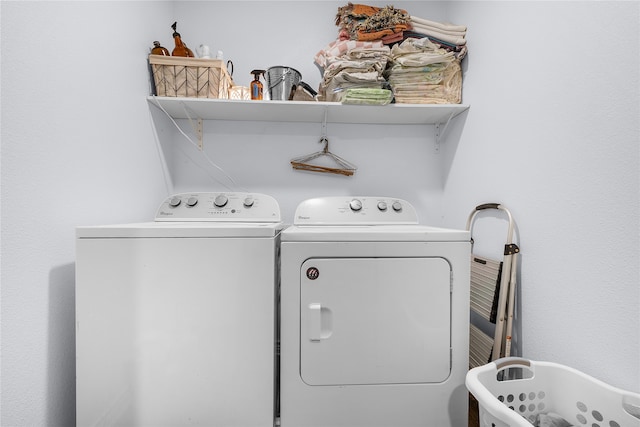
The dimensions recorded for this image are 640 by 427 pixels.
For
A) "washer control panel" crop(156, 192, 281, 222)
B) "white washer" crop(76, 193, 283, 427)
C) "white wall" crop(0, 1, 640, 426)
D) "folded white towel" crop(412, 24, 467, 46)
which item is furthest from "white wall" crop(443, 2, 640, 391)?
"washer control panel" crop(156, 192, 281, 222)

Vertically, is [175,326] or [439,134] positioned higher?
[439,134]

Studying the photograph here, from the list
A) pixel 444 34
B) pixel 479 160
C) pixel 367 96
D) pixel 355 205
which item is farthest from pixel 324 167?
pixel 444 34

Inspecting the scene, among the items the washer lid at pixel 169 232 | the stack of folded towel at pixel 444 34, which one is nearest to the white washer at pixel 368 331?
Answer: the washer lid at pixel 169 232

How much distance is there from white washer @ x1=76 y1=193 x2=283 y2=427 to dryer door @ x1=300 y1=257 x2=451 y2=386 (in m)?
0.15

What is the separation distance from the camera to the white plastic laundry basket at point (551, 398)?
2.55 feet

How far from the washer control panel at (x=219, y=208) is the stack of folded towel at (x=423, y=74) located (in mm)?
977

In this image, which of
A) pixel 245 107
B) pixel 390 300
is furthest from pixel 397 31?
pixel 390 300

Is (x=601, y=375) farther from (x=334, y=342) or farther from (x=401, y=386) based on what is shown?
(x=334, y=342)

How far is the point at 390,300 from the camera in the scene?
3.37 ft

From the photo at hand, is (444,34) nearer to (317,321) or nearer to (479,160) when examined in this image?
(479,160)

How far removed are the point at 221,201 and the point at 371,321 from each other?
102cm

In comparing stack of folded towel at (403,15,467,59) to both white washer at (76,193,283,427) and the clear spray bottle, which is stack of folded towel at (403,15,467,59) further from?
white washer at (76,193,283,427)

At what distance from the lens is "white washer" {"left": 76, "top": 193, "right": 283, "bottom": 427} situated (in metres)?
0.96

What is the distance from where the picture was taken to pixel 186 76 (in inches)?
61.9
